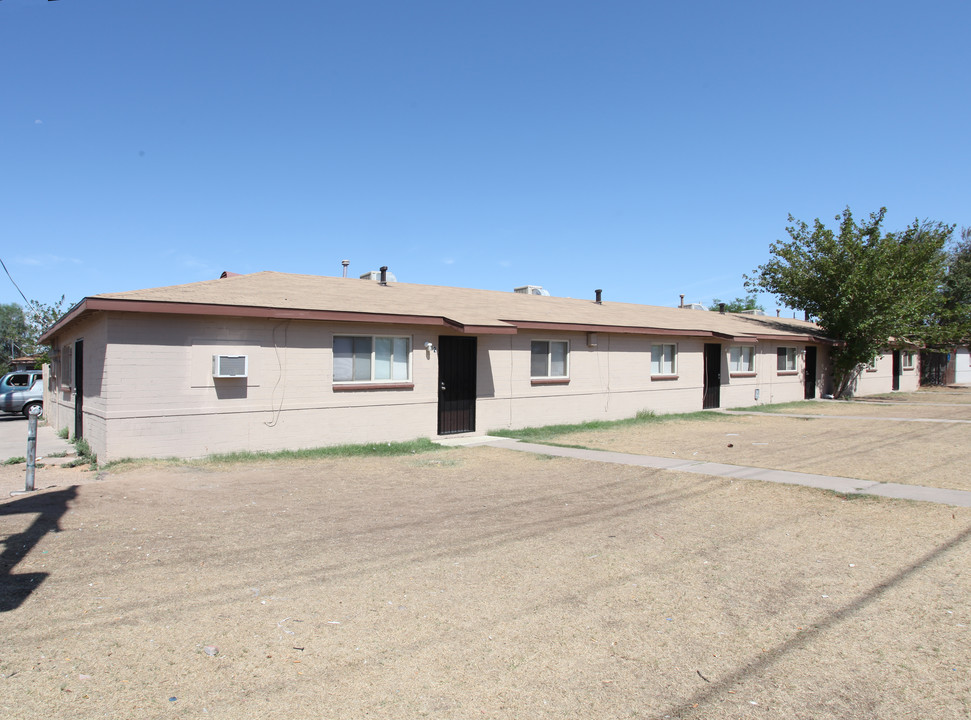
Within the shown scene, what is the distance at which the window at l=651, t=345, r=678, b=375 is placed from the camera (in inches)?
819

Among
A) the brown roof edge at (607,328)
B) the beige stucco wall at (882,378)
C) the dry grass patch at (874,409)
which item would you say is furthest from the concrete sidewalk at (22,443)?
the beige stucco wall at (882,378)

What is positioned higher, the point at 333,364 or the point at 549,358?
the point at 549,358

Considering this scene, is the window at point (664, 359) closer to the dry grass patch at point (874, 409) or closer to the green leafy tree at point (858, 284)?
the dry grass patch at point (874, 409)

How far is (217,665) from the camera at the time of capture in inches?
152

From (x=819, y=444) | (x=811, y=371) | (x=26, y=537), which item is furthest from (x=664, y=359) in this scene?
(x=26, y=537)

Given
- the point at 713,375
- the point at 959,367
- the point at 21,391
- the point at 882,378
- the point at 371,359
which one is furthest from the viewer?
the point at 959,367

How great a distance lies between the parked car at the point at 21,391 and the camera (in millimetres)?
23156

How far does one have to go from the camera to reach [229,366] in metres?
11.6

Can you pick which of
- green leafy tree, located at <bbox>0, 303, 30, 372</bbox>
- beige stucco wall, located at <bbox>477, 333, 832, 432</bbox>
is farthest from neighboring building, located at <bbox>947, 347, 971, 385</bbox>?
green leafy tree, located at <bbox>0, 303, 30, 372</bbox>

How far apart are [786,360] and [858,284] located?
4.12m

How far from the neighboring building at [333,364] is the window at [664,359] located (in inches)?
2.6

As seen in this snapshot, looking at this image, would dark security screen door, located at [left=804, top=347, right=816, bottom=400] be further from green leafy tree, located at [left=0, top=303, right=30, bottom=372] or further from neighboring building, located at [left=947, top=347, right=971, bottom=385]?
green leafy tree, located at [left=0, top=303, right=30, bottom=372]

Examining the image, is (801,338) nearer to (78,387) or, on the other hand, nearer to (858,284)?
(858,284)

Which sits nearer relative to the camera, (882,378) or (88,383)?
(88,383)
